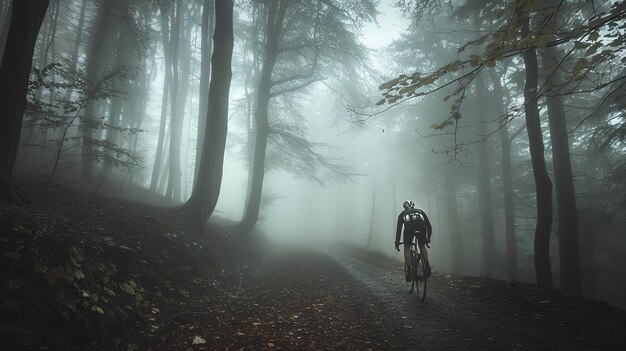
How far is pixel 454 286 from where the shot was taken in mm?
7520

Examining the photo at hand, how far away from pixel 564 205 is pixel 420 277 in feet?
22.0

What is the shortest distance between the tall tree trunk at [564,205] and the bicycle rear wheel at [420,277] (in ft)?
18.6

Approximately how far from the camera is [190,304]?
17.8 feet

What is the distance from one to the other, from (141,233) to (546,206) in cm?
956

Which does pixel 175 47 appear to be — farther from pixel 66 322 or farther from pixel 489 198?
pixel 489 198

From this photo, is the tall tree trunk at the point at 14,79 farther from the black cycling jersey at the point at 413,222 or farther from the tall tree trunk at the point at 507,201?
the tall tree trunk at the point at 507,201

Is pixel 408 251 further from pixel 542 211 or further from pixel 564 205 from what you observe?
pixel 564 205

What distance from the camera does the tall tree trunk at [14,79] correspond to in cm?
527

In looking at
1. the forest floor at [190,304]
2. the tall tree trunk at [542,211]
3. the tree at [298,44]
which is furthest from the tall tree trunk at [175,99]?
the tall tree trunk at [542,211]

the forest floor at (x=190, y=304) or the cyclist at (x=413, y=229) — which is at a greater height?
the cyclist at (x=413, y=229)

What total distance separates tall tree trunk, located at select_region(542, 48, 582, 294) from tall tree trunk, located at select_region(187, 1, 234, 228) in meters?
9.56

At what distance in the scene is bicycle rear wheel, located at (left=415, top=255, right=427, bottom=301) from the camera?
6548 millimetres

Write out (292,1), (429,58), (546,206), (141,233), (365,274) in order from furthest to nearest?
(429,58), (292,1), (365,274), (546,206), (141,233)

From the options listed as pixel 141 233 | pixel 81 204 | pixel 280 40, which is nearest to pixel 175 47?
pixel 280 40
